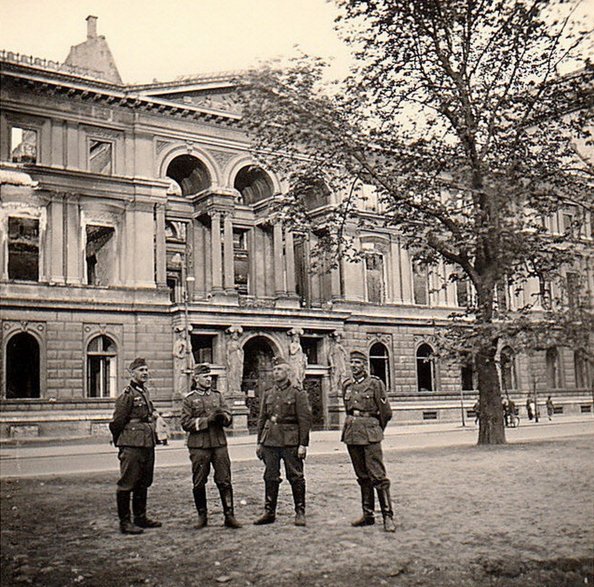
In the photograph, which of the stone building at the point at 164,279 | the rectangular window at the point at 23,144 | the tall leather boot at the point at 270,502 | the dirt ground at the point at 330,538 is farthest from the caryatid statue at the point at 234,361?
the tall leather boot at the point at 270,502

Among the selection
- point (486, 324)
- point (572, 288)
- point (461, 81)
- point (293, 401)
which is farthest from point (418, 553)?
point (461, 81)

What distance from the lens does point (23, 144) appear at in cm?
2783

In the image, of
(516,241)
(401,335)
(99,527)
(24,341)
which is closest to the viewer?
(99,527)

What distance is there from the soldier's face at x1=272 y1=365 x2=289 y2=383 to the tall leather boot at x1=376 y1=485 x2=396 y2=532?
1730 millimetres

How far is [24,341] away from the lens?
96.5 ft

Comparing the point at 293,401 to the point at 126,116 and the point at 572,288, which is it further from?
the point at 126,116

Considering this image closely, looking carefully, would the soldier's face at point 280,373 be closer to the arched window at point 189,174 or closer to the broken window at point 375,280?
the arched window at point 189,174

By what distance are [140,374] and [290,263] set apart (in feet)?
94.7

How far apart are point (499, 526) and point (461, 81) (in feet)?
28.6

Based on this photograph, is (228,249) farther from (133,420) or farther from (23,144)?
(133,420)

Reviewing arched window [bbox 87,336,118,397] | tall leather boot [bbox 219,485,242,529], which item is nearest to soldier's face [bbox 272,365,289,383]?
tall leather boot [bbox 219,485,242,529]

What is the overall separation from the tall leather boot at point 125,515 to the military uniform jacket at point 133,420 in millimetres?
583

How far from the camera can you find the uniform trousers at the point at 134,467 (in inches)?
347

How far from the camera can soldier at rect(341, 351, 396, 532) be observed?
8.95 metres
